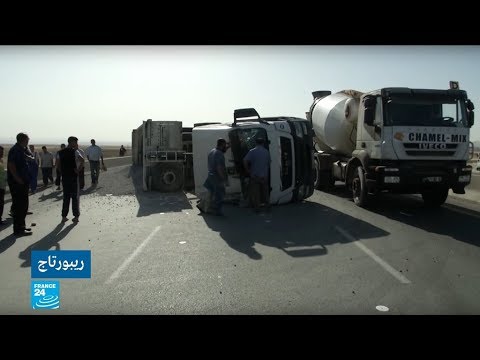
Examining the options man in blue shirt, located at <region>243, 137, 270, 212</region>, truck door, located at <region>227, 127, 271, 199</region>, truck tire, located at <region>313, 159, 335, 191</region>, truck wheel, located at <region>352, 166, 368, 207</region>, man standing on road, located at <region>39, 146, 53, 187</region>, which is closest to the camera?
man in blue shirt, located at <region>243, 137, 270, 212</region>

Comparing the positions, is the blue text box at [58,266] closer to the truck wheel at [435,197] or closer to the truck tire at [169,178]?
the truck tire at [169,178]

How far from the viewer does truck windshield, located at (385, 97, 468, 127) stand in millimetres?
9031

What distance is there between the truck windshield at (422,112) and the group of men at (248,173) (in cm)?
314

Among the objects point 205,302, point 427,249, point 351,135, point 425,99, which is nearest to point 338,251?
point 427,249

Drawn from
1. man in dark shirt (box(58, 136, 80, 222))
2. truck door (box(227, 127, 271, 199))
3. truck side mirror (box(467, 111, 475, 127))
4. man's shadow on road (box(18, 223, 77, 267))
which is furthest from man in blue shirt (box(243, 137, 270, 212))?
truck side mirror (box(467, 111, 475, 127))

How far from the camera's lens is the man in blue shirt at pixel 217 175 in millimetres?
9094

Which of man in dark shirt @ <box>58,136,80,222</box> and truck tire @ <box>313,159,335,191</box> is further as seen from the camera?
truck tire @ <box>313,159,335,191</box>

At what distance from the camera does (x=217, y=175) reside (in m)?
9.15

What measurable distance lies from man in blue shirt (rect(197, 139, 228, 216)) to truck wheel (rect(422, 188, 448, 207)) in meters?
5.64

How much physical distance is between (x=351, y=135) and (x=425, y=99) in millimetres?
2625

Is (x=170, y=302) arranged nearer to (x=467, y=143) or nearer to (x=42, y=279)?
(x=42, y=279)

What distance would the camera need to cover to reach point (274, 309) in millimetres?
4066

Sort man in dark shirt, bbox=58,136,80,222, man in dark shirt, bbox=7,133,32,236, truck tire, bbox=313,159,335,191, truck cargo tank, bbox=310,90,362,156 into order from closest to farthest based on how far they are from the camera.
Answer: man in dark shirt, bbox=7,133,32,236
man in dark shirt, bbox=58,136,80,222
truck cargo tank, bbox=310,90,362,156
truck tire, bbox=313,159,335,191

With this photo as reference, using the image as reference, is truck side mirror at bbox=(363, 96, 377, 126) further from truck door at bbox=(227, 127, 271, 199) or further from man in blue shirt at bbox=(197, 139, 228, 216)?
man in blue shirt at bbox=(197, 139, 228, 216)
